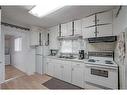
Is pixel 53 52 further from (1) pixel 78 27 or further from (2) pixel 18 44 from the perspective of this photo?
(2) pixel 18 44

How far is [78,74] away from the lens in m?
2.81

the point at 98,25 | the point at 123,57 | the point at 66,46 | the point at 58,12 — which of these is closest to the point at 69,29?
the point at 66,46

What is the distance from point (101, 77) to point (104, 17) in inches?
63.3

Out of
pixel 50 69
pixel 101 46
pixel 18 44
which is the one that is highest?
pixel 18 44

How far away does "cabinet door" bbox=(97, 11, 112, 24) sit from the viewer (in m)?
2.43

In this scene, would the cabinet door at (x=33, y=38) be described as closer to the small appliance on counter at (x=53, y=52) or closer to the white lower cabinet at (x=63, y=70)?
the small appliance on counter at (x=53, y=52)

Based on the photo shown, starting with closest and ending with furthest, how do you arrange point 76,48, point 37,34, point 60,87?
1. point 60,87
2. point 76,48
3. point 37,34

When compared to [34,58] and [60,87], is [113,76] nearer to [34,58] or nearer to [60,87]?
[60,87]

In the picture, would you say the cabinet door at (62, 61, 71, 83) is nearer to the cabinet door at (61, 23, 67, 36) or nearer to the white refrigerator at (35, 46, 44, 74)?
the cabinet door at (61, 23, 67, 36)

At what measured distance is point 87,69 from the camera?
100 inches

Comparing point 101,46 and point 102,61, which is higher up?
point 101,46

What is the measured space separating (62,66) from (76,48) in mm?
870

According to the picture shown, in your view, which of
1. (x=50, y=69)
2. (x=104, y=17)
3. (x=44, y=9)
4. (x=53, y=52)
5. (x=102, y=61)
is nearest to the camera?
(x=44, y=9)
